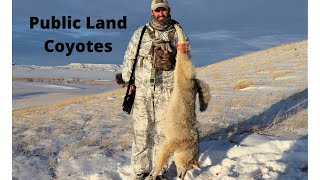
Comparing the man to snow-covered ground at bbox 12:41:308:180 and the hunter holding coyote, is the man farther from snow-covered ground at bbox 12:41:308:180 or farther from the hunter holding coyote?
snow-covered ground at bbox 12:41:308:180

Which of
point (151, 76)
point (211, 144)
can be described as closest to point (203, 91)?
point (151, 76)

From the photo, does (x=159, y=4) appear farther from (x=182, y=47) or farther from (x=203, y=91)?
(x=203, y=91)

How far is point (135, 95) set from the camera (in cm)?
617

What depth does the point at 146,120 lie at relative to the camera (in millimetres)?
6066

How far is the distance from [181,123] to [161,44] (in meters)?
1.20

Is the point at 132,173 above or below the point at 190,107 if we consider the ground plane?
below

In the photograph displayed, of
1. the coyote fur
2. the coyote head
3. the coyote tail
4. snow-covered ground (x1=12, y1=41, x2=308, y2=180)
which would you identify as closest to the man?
the coyote fur

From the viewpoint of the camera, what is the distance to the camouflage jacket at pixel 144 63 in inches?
233

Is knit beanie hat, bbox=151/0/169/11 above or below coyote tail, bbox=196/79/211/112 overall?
above

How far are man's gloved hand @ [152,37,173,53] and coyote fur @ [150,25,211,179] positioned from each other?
272mm

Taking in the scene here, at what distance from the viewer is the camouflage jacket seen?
5930 millimetres
